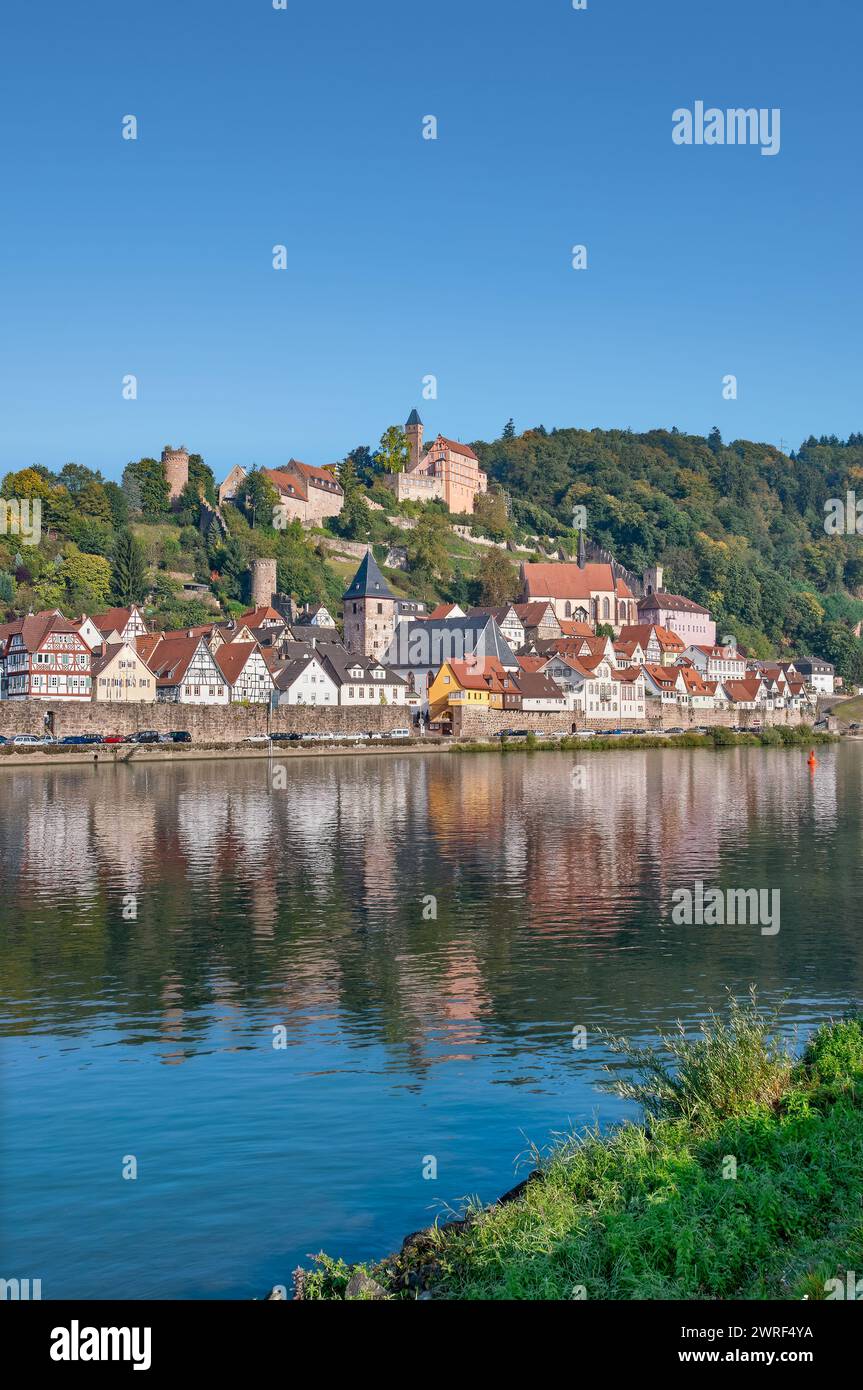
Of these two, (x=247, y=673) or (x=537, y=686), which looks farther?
(x=537, y=686)

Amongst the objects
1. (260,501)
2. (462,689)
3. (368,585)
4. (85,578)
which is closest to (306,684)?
(462,689)

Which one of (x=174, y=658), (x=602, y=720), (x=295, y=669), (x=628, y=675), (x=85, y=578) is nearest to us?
(x=174, y=658)

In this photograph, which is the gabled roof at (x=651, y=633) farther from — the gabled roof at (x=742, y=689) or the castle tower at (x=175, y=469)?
the castle tower at (x=175, y=469)

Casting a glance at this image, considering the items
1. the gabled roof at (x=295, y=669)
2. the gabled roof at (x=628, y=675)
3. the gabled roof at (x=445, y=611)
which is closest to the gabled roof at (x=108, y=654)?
the gabled roof at (x=295, y=669)

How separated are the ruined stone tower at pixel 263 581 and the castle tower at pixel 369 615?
13383 mm

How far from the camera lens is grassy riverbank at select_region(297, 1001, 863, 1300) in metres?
10.1

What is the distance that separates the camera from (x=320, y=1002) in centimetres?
2141

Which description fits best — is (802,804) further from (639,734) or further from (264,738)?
(639,734)

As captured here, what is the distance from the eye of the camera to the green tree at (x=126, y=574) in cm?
13062

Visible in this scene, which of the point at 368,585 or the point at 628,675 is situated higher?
the point at 368,585

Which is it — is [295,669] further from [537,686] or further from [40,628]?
[537,686]

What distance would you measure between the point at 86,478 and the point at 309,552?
27889 mm

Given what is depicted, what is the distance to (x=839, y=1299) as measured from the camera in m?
9.07

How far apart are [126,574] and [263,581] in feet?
60.7
